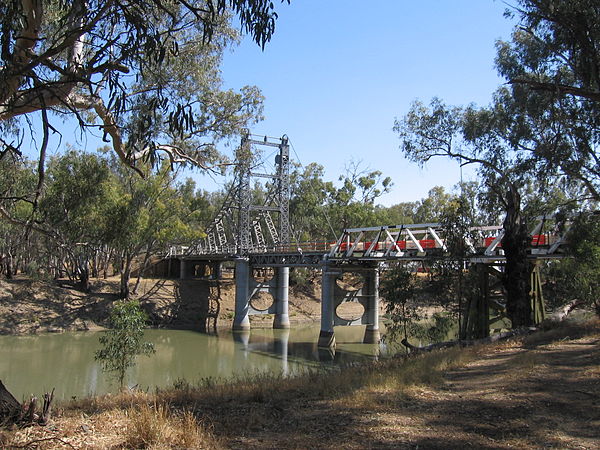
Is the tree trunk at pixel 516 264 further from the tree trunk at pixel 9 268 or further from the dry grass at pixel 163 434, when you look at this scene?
the tree trunk at pixel 9 268

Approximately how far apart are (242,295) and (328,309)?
880cm

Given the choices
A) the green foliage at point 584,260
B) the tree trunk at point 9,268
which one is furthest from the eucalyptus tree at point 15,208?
the green foliage at point 584,260

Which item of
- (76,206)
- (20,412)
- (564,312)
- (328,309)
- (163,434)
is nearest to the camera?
(163,434)

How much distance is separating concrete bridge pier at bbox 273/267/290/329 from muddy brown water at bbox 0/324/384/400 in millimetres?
1107

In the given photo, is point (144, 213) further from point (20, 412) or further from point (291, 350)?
point (20, 412)

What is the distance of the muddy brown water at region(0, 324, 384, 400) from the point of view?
17.2 metres

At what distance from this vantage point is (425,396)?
6434 mm

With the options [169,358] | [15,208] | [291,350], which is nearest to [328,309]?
[291,350]

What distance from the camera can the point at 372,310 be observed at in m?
30.1

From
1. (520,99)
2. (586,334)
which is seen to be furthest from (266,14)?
(520,99)

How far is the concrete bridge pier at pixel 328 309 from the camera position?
1078 inches

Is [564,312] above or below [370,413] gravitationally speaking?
above

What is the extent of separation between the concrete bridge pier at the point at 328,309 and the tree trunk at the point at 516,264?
14.7 metres

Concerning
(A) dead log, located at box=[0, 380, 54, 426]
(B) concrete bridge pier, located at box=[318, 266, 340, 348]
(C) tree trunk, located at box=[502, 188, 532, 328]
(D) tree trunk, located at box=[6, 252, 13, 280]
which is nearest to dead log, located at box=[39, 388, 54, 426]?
(A) dead log, located at box=[0, 380, 54, 426]
